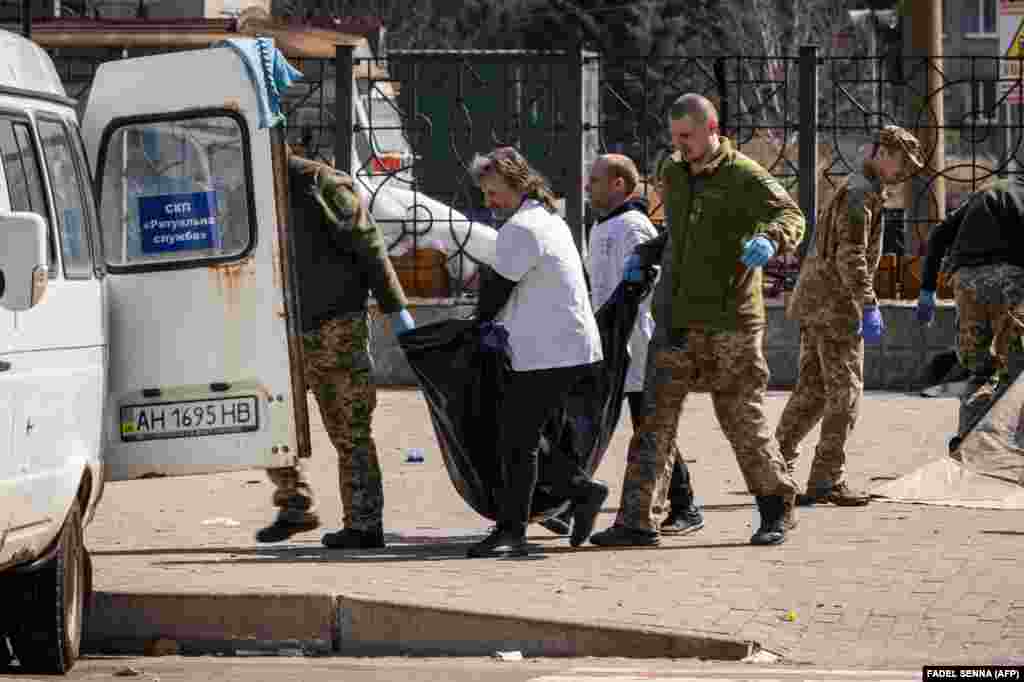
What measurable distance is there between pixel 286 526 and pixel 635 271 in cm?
187

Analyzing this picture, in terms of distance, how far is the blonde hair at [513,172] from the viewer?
9.33m

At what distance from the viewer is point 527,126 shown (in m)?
16.7

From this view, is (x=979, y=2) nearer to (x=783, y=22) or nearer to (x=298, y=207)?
(x=783, y=22)

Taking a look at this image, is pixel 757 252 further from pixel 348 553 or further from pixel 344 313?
pixel 348 553

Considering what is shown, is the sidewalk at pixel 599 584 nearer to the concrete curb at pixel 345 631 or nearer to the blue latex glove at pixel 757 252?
the concrete curb at pixel 345 631

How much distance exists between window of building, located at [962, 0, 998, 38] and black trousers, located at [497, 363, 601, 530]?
6554cm

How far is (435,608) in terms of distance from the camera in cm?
779

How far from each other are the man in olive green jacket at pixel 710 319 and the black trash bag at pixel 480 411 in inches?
11.2

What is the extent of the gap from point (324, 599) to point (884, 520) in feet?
11.5

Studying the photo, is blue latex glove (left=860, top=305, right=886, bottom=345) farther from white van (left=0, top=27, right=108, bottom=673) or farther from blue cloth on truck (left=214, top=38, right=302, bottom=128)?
white van (left=0, top=27, right=108, bottom=673)

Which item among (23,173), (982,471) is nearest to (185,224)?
(23,173)

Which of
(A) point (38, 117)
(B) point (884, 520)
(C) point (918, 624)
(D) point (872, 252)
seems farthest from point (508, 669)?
(D) point (872, 252)

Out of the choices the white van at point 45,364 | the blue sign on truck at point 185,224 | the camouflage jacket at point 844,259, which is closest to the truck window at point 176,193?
the blue sign on truck at point 185,224

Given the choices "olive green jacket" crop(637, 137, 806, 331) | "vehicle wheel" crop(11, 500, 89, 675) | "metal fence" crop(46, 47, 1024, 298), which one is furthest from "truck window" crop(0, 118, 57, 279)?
"metal fence" crop(46, 47, 1024, 298)
